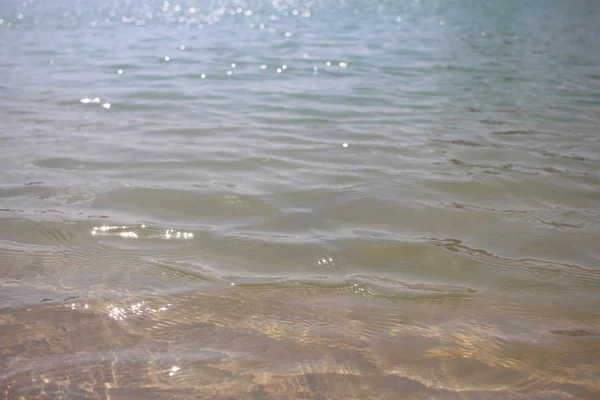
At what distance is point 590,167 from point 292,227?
307cm

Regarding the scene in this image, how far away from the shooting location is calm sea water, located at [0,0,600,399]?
2.42 meters

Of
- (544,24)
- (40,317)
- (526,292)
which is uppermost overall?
(544,24)

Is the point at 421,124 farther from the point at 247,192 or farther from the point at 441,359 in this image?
the point at 441,359

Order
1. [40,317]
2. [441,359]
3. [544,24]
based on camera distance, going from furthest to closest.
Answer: [544,24] → [40,317] → [441,359]

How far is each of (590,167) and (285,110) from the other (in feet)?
11.7

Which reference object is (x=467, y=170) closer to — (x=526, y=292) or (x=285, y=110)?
(x=526, y=292)

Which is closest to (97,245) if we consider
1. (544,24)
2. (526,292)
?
(526,292)

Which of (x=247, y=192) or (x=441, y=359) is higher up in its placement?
(x=247, y=192)

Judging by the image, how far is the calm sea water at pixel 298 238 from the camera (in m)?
2.42

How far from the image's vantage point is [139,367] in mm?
2359

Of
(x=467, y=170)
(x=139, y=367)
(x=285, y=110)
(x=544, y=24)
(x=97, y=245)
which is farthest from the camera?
(x=544, y=24)

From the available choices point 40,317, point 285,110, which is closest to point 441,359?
point 40,317

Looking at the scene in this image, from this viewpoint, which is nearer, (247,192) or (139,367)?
(139,367)

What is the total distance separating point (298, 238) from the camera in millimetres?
3676
